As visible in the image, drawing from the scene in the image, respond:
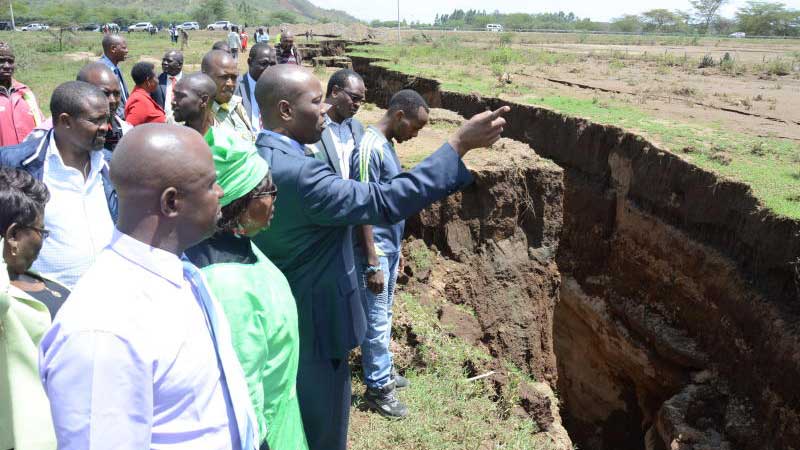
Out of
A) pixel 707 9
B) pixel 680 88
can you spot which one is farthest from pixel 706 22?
pixel 680 88

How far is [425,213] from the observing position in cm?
700

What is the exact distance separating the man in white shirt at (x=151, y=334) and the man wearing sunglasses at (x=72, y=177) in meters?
1.76

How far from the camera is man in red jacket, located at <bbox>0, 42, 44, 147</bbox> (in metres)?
4.86

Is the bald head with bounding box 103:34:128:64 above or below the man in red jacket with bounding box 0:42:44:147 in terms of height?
above

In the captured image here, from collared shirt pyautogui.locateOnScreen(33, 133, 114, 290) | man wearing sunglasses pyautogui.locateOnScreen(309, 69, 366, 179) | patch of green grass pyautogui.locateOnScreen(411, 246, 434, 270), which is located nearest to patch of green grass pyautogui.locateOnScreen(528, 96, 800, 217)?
patch of green grass pyautogui.locateOnScreen(411, 246, 434, 270)

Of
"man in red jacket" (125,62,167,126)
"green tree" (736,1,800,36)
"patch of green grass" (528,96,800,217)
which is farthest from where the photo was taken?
"green tree" (736,1,800,36)

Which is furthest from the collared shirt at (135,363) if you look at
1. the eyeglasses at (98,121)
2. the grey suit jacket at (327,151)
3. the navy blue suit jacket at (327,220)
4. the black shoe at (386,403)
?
the black shoe at (386,403)

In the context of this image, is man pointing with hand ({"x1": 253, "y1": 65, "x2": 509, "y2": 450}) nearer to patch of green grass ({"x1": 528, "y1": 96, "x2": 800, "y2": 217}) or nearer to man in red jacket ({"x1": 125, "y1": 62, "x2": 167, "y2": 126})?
man in red jacket ({"x1": 125, "y1": 62, "x2": 167, "y2": 126})

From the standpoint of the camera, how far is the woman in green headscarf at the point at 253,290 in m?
1.95

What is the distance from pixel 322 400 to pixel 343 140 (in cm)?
177

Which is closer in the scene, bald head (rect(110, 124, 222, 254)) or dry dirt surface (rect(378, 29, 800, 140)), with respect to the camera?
bald head (rect(110, 124, 222, 254))

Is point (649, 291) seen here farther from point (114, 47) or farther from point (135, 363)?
point (135, 363)

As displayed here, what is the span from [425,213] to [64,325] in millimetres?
5709

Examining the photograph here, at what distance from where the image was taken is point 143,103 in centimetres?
551
